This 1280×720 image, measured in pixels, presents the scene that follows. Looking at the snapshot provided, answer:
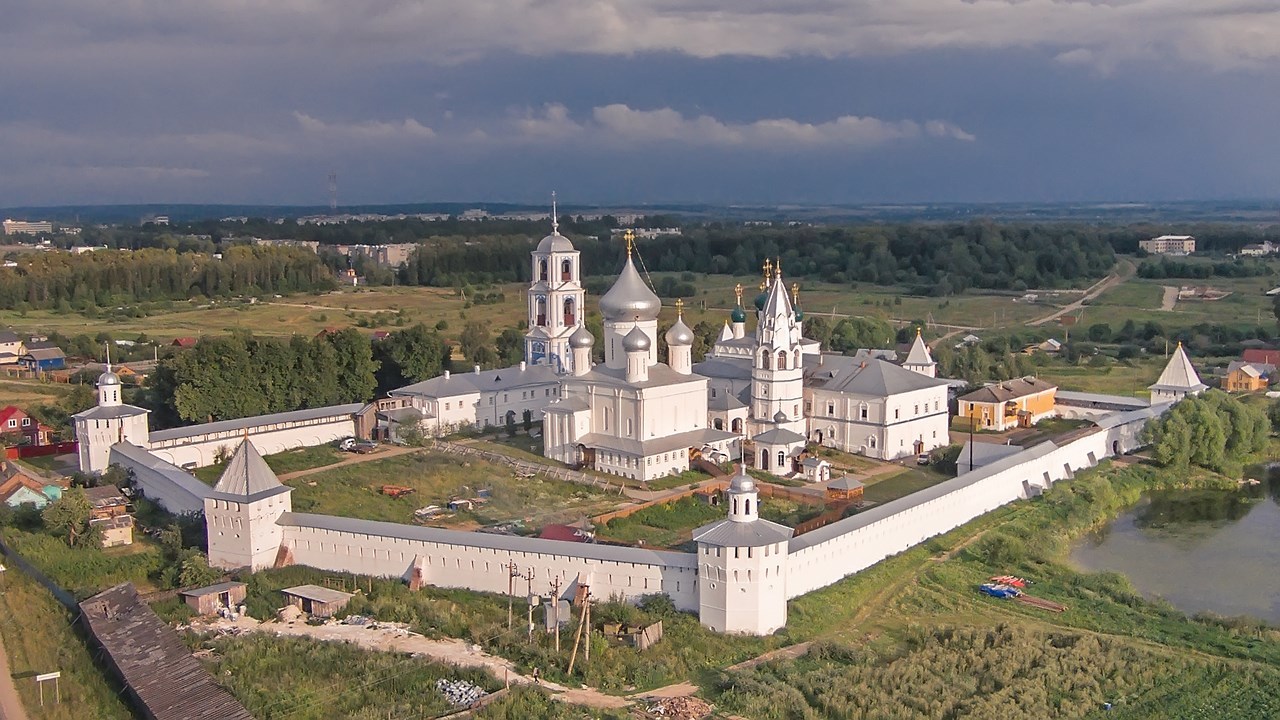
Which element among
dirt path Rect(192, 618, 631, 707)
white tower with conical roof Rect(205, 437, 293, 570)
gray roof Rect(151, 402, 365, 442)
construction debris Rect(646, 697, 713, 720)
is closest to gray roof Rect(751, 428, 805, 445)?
gray roof Rect(151, 402, 365, 442)

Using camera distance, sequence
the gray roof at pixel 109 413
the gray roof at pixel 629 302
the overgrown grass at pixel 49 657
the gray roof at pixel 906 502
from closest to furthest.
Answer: the overgrown grass at pixel 49 657, the gray roof at pixel 906 502, the gray roof at pixel 109 413, the gray roof at pixel 629 302

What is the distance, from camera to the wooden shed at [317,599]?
1909 centimetres

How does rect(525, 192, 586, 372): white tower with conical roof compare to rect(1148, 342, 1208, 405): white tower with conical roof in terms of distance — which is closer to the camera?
rect(525, 192, 586, 372): white tower with conical roof

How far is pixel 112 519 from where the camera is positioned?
22.4 m

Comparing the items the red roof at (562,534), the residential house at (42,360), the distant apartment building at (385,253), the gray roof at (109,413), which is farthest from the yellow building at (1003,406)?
the distant apartment building at (385,253)

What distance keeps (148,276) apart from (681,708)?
172 ft

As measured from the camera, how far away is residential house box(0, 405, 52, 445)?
1184 inches

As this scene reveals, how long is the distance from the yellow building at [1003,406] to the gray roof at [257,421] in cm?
1667

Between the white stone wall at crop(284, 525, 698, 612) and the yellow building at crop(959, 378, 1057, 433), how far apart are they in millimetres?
16856

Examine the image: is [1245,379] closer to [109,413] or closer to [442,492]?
[442,492]

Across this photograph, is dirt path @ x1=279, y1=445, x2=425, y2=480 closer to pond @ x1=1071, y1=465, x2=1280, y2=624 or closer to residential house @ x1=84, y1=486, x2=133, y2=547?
residential house @ x1=84, y1=486, x2=133, y2=547

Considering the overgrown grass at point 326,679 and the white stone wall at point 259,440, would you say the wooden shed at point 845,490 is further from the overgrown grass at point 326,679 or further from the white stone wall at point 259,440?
the white stone wall at point 259,440

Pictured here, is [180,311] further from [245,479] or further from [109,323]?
[245,479]

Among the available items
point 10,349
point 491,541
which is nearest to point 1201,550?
point 491,541
